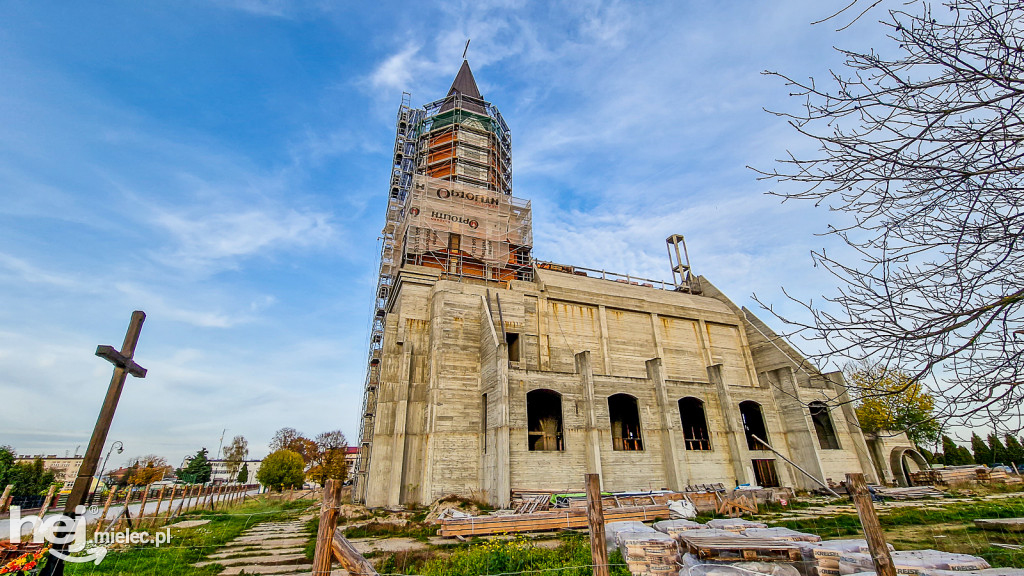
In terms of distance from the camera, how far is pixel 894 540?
985 centimetres

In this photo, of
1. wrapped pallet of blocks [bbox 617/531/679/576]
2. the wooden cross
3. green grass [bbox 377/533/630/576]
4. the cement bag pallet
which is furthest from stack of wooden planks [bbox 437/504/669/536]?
the wooden cross

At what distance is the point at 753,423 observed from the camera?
2773 centimetres

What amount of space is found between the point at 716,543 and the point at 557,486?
12.2 m

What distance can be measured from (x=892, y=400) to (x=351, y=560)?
21.5 feet

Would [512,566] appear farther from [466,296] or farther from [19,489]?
[19,489]

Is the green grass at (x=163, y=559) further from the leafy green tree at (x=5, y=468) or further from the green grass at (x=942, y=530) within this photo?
the leafy green tree at (x=5, y=468)

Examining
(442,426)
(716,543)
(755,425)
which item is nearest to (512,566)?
(716,543)

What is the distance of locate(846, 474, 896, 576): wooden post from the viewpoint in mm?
4605

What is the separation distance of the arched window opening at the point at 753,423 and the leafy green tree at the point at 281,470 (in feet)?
121

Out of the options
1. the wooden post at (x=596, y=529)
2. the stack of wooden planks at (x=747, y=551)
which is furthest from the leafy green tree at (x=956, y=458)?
the wooden post at (x=596, y=529)

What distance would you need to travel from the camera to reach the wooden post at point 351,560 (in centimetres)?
501

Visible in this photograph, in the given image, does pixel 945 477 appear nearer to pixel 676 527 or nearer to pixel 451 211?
pixel 676 527

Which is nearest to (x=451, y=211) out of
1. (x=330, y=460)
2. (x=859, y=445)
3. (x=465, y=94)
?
(x=465, y=94)

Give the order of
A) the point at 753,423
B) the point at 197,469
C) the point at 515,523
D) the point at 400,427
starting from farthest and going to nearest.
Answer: the point at 197,469 → the point at 753,423 → the point at 400,427 → the point at 515,523
